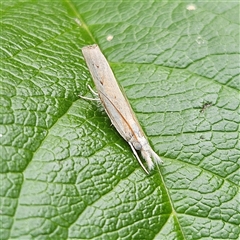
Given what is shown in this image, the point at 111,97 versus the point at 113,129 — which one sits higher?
the point at 111,97

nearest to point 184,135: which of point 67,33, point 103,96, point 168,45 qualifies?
point 103,96

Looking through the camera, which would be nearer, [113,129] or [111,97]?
[113,129]

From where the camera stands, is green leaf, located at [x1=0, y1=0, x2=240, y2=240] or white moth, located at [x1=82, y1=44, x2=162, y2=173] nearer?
green leaf, located at [x1=0, y1=0, x2=240, y2=240]

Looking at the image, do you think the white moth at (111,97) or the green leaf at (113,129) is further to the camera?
the white moth at (111,97)
